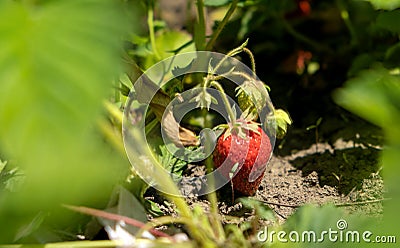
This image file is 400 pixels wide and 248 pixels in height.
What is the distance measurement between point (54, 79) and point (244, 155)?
0.50m

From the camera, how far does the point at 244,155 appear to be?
1103 mm

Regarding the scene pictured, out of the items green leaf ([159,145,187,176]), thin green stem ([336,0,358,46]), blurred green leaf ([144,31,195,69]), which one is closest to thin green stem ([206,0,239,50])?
blurred green leaf ([144,31,195,69])

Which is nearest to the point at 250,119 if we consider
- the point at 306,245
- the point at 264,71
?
the point at 306,245

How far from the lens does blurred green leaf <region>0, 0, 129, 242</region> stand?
2.10 feet

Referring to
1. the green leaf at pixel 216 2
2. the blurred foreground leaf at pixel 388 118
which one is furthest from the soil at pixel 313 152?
the blurred foreground leaf at pixel 388 118

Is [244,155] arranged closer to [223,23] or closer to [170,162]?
[170,162]

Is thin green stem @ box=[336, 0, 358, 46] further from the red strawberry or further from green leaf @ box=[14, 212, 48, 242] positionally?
green leaf @ box=[14, 212, 48, 242]

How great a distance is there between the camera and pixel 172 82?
1241 mm

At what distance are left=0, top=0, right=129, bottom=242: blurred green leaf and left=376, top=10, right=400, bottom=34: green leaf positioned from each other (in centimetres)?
70

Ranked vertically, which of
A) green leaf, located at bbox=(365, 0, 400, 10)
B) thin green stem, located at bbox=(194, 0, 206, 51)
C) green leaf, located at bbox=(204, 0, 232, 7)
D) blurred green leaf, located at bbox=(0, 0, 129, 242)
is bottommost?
thin green stem, located at bbox=(194, 0, 206, 51)

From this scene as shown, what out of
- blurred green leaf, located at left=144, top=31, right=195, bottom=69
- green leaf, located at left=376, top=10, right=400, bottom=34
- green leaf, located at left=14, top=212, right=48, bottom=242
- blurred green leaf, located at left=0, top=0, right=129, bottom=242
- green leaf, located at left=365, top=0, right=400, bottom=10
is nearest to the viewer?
blurred green leaf, located at left=0, top=0, right=129, bottom=242

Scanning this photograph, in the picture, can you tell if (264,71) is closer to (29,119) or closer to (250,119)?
(250,119)

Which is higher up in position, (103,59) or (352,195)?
(103,59)

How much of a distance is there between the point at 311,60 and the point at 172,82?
0.51 metres
